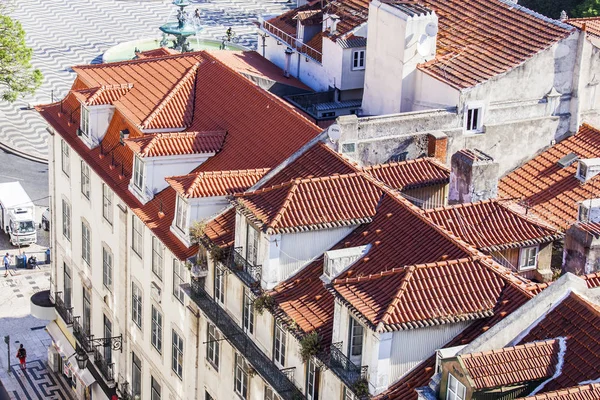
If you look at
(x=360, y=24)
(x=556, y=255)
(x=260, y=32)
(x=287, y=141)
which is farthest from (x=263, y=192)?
(x=260, y=32)

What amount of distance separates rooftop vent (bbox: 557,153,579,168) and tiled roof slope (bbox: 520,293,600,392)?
15268 millimetres

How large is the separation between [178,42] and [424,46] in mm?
22236

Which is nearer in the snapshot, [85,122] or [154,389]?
[154,389]

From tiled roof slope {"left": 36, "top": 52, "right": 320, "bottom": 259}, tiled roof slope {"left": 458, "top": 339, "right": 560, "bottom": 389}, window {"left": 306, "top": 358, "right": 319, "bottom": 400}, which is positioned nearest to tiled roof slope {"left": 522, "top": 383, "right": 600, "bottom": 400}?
tiled roof slope {"left": 458, "top": 339, "right": 560, "bottom": 389}

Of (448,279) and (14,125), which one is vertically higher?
(448,279)

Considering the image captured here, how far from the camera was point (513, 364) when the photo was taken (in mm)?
31375

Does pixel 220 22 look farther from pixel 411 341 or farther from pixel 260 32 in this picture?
pixel 411 341

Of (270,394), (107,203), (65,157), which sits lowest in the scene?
(270,394)

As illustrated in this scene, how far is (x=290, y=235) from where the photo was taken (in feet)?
129

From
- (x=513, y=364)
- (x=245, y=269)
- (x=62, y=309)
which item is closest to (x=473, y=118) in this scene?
(x=245, y=269)

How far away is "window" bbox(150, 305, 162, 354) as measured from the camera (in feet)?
159

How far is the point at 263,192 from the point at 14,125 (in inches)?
2167

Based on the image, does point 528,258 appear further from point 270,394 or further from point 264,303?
point 270,394

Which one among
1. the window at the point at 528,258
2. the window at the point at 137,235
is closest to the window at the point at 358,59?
the window at the point at 137,235
